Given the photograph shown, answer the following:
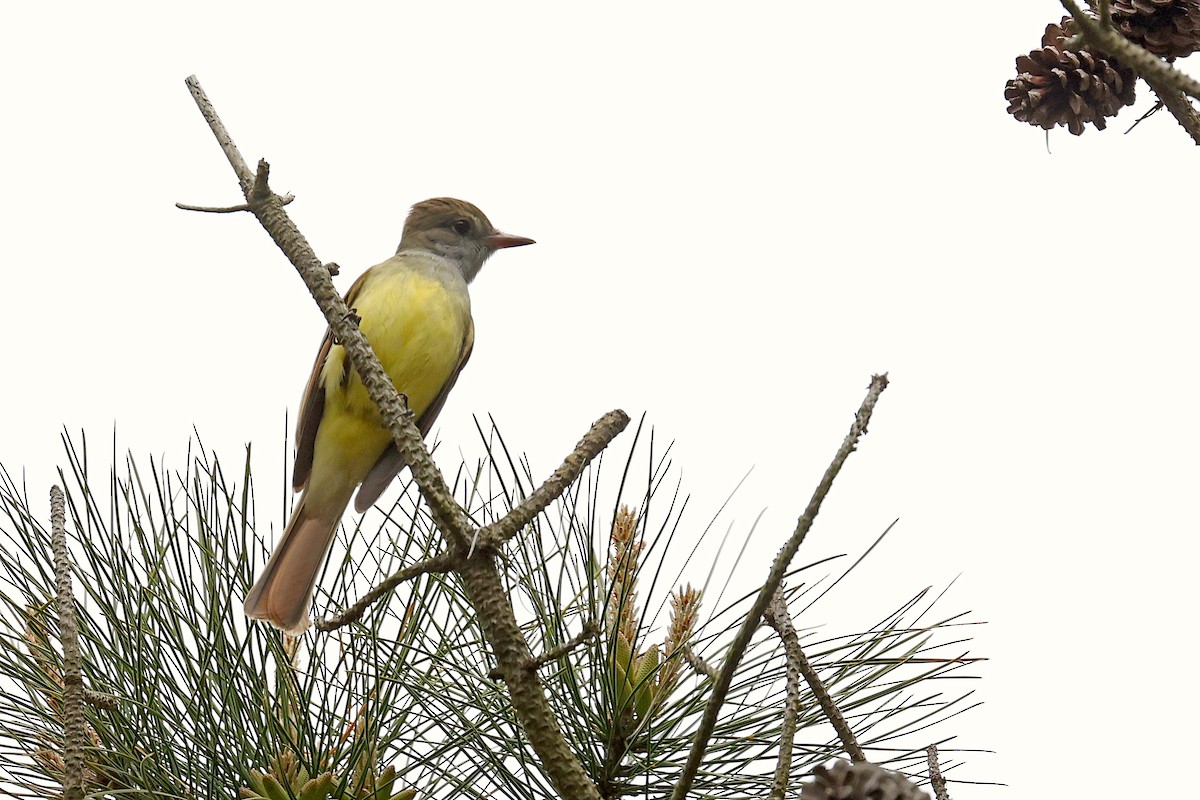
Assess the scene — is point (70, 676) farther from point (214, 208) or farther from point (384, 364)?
point (384, 364)

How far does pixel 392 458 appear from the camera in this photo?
15.4 feet

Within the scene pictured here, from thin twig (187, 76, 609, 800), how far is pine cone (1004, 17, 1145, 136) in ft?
3.12

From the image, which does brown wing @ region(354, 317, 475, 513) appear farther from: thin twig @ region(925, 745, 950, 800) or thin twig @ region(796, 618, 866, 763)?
thin twig @ region(925, 745, 950, 800)

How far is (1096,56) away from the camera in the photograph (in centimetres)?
204

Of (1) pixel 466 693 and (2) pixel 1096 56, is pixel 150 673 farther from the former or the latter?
(2) pixel 1096 56

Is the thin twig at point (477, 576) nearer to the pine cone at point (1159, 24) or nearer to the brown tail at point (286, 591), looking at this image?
the brown tail at point (286, 591)

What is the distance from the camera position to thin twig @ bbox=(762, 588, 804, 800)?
4.86ft

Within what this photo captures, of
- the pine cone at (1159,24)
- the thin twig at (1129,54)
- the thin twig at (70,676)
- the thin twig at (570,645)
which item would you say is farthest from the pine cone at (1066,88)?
the thin twig at (70,676)

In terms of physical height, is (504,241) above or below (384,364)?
above

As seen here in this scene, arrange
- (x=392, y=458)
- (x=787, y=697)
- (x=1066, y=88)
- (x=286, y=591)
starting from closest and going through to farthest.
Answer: (x=787, y=697)
(x=1066, y=88)
(x=286, y=591)
(x=392, y=458)

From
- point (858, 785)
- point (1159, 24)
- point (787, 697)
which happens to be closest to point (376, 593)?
point (787, 697)

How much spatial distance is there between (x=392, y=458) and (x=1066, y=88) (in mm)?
3114

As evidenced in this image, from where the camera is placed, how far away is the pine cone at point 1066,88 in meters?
2.03

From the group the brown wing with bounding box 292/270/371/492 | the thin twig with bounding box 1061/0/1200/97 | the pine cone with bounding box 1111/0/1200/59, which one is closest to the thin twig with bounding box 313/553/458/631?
the thin twig with bounding box 1061/0/1200/97
